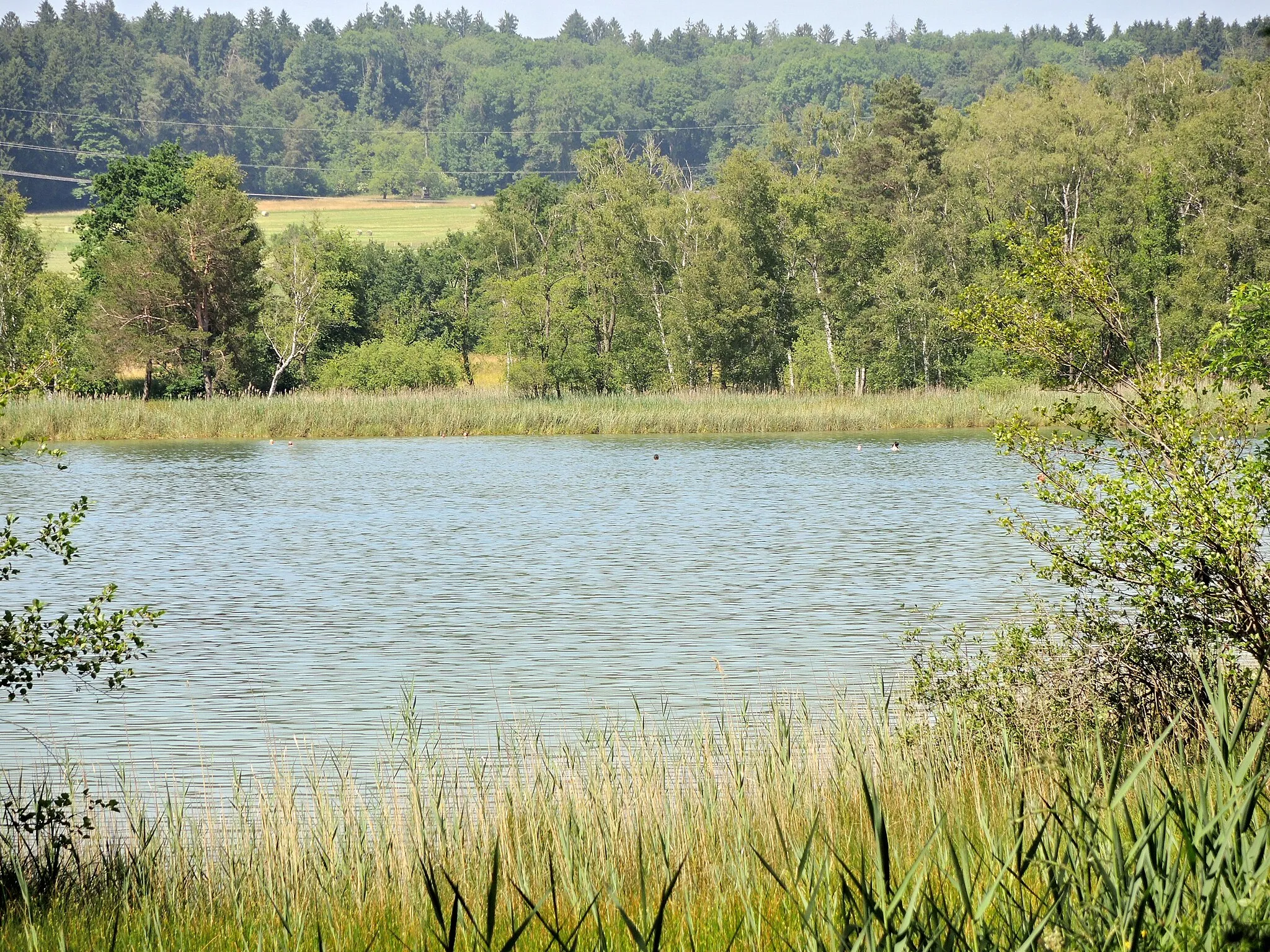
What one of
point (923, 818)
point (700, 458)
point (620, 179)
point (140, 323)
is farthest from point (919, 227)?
point (923, 818)

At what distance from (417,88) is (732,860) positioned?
18957cm

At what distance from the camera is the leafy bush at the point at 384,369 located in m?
64.5

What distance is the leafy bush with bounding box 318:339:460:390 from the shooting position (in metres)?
64.5

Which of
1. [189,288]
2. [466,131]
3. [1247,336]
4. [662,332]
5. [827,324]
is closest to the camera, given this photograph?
[1247,336]

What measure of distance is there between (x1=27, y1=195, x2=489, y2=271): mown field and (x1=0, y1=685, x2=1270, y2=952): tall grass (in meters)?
89.8

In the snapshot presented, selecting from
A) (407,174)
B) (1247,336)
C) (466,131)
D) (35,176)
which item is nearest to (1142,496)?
(1247,336)

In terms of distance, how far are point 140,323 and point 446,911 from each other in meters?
55.7

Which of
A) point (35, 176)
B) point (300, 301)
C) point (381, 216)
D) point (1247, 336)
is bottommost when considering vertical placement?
point (1247, 336)

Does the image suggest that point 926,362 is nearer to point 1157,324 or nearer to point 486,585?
point 1157,324

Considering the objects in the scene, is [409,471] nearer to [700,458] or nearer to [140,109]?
[700,458]

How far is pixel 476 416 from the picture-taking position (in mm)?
48281

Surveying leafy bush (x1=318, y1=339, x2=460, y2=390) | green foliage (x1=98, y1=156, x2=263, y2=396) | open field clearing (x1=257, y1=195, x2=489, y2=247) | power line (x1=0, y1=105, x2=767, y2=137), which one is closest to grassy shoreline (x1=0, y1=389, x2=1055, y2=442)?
green foliage (x1=98, y1=156, x2=263, y2=396)

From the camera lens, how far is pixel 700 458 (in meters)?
39.2

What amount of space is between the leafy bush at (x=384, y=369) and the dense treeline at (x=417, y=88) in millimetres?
61939
